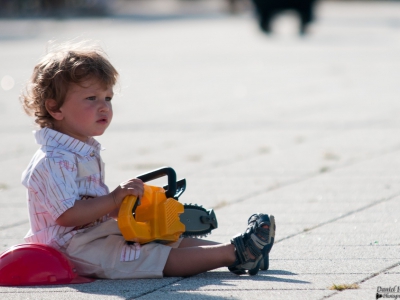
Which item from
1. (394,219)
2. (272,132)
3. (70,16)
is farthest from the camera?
(70,16)

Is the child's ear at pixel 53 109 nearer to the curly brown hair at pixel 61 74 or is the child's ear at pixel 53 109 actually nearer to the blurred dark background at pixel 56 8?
the curly brown hair at pixel 61 74

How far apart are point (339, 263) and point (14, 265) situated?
142 centimetres

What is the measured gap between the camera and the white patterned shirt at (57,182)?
3557mm

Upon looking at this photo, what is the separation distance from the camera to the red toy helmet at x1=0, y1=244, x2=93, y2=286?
357 cm

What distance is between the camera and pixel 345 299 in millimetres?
3141

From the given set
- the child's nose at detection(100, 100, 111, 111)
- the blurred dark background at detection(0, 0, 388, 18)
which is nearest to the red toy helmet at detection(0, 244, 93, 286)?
the child's nose at detection(100, 100, 111, 111)

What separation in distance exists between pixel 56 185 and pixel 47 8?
30137mm

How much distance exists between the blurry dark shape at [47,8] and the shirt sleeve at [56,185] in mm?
28709

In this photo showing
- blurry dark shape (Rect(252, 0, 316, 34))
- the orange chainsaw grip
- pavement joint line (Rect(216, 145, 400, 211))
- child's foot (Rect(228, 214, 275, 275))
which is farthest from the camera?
blurry dark shape (Rect(252, 0, 316, 34))

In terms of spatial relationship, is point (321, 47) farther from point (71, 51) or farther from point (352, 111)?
point (71, 51)

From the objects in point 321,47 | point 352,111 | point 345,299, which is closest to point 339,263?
point 345,299

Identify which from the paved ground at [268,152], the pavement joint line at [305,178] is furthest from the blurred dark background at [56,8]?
the pavement joint line at [305,178]

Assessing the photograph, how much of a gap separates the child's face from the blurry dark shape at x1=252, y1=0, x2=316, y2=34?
17528mm

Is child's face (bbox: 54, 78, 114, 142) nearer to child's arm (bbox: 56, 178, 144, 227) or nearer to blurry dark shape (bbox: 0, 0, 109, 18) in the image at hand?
child's arm (bbox: 56, 178, 144, 227)
